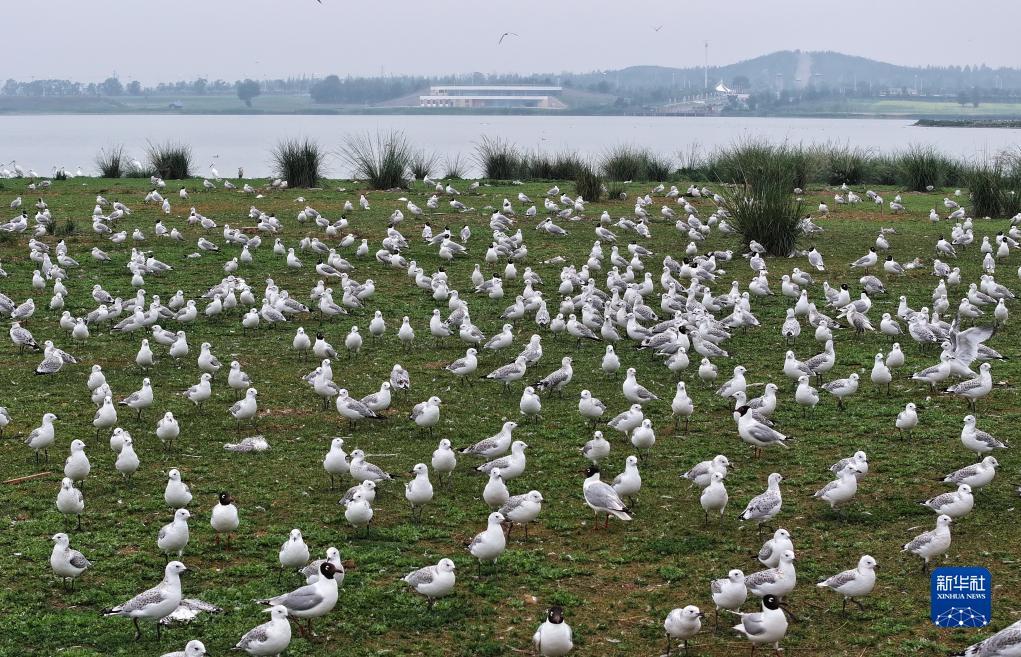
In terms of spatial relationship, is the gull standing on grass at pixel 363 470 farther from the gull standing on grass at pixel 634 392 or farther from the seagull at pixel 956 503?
the seagull at pixel 956 503

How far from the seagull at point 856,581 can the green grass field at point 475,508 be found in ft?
0.63

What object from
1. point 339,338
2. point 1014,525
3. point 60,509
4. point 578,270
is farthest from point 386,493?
point 578,270

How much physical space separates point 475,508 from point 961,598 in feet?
15.6

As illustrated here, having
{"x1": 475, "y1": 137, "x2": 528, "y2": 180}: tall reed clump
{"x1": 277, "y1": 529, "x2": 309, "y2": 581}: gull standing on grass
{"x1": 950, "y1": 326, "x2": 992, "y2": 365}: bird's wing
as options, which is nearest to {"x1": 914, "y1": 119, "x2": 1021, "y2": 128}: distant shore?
{"x1": 475, "y1": 137, "x2": 528, "y2": 180}: tall reed clump

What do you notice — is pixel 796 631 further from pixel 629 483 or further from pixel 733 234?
pixel 733 234

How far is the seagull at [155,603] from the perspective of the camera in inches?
350

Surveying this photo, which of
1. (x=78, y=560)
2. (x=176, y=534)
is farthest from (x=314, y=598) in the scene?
(x=78, y=560)

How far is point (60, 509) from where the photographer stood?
11133 millimetres

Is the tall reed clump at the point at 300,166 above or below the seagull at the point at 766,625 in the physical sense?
above

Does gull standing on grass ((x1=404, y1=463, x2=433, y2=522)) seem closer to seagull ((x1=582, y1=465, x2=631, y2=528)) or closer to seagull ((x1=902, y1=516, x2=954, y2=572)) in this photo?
seagull ((x1=582, y1=465, x2=631, y2=528))

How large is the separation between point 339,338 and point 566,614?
10.6m

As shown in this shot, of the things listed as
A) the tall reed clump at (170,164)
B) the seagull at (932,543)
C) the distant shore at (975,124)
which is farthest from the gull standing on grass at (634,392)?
the distant shore at (975,124)

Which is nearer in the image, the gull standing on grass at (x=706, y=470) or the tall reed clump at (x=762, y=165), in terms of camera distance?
the gull standing on grass at (x=706, y=470)

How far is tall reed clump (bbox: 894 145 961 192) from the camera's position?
3956cm
